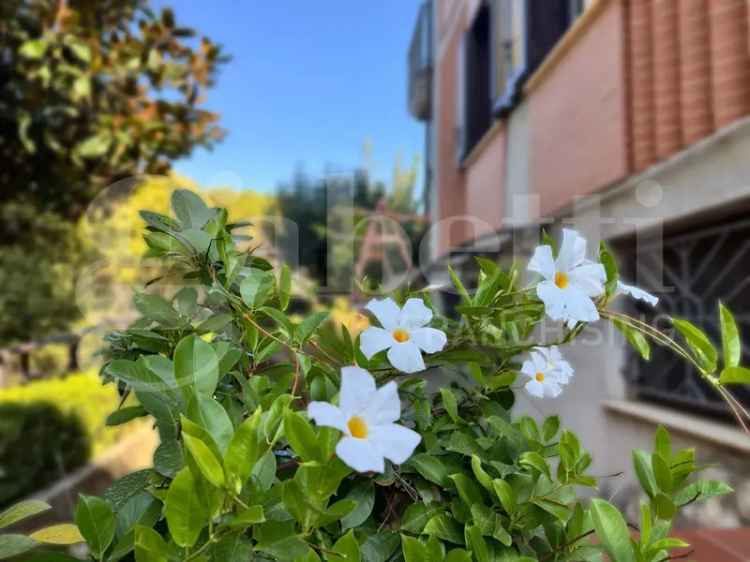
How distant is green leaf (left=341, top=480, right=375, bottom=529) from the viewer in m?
0.59

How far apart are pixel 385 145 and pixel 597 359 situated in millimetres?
7088

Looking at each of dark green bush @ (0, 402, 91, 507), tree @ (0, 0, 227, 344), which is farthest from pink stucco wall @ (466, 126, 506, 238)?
dark green bush @ (0, 402, 91, 507)

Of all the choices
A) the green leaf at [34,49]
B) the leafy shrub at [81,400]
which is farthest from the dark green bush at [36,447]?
the green leaf at [34,49]

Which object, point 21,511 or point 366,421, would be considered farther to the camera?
point 21,511

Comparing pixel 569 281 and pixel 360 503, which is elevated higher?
pixel 569 281

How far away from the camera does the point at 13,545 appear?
60 centimetres

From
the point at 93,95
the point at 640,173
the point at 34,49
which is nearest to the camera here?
the point at 640,173

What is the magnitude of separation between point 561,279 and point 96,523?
0.57m

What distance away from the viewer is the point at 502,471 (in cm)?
64

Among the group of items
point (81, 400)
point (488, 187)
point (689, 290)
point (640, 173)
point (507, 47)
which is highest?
point (507, 47)

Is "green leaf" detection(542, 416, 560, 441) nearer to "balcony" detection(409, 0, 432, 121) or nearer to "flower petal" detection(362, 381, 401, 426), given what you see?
"flower petal" detection(362, 381, 401, 426)

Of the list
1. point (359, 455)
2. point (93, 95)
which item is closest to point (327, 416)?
point (359, 455)

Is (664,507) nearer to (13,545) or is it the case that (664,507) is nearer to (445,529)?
(445,529)

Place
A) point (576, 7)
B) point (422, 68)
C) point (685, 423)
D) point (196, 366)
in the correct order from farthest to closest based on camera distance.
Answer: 1. point (422, 68)
2. point (576, 7)
3. point (685, 423)
4. point (196, 366)
